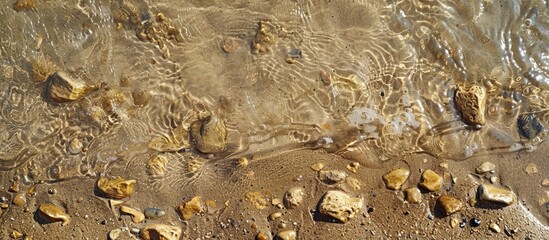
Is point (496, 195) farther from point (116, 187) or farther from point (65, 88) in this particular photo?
point (65, 88)

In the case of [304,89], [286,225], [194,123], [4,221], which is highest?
[304,89]

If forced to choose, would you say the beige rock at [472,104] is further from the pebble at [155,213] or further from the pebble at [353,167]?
the pebble at [155,213]

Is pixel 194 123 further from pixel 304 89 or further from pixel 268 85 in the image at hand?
pixel 304 89

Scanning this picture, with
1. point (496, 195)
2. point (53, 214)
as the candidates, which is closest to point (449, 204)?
point (496, 195)

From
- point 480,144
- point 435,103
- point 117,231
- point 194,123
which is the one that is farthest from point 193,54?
point 480,144

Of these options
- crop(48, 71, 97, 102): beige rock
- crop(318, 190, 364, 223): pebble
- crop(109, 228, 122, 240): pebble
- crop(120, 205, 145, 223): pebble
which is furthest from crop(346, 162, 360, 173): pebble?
crop(48, 71, 97, 102): beige rock

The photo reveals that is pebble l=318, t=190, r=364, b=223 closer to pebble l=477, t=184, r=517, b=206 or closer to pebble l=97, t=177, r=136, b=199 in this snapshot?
pebble l=477, t=184, r=517, b=206
